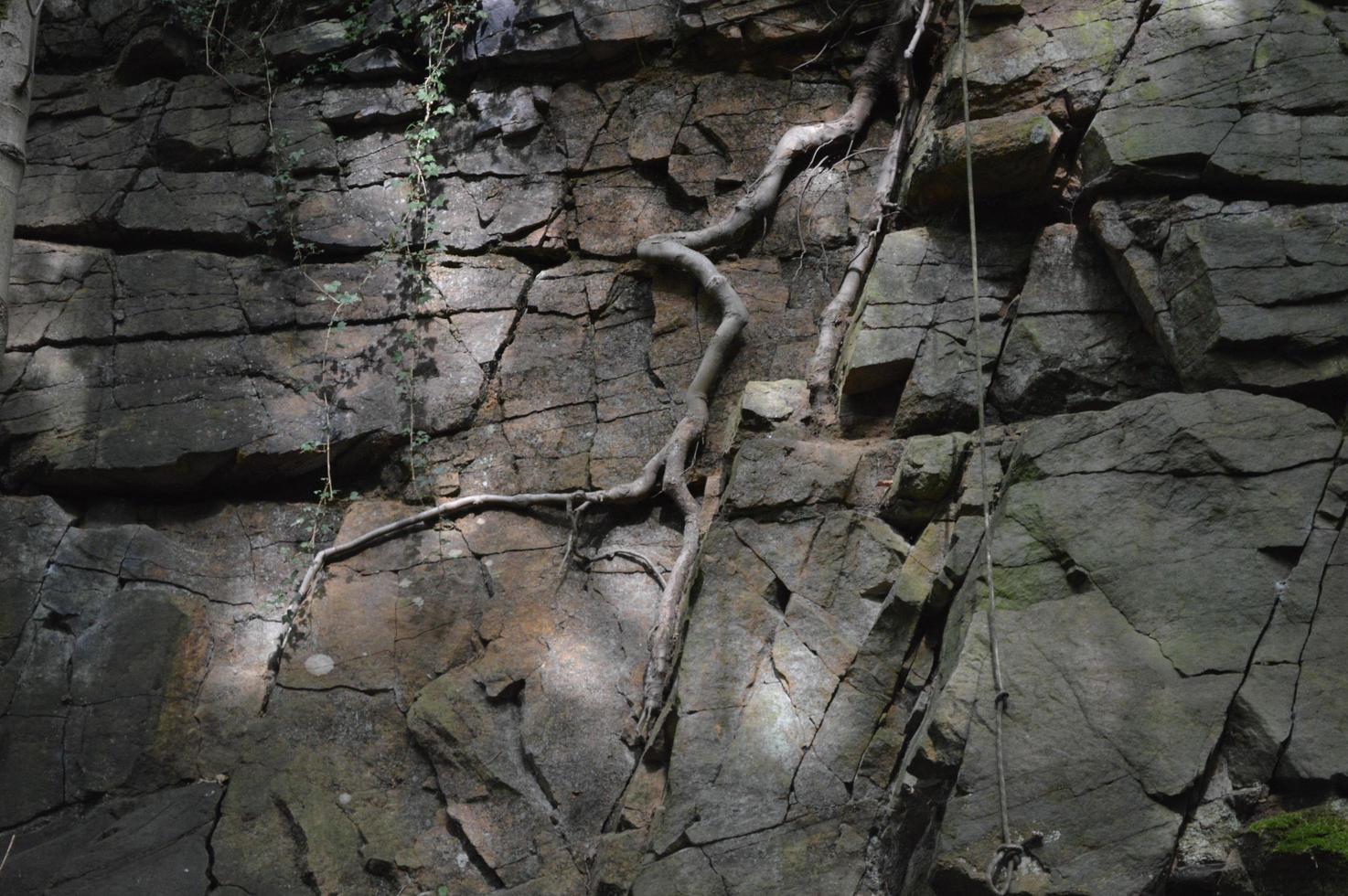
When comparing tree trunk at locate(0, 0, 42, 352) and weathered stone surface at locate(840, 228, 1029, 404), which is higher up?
tree trunk at locate(0, 0, 42, 352)

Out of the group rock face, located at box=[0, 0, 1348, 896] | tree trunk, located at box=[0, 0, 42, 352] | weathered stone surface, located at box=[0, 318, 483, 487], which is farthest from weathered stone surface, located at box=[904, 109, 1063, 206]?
tree trunk, located at box=[0, 0, 42, 352]

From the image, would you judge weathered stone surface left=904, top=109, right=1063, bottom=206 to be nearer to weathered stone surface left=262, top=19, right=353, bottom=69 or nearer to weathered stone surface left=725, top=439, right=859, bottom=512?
weathered stone surface left=725, top=439, right=859, bottom=512

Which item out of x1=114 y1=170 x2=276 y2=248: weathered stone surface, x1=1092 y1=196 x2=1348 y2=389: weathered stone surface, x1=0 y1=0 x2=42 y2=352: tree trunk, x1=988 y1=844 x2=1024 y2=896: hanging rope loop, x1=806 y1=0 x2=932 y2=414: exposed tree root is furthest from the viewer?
x1=114 y1=170 x2=276 y2=248: weathered stone surface

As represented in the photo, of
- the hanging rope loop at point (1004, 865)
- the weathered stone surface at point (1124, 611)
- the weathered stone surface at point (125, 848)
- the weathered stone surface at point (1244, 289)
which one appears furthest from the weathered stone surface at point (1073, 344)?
the weathered stone surface at point (125, 848)

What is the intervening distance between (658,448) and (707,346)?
0.57 m

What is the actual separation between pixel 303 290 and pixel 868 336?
3.14 m

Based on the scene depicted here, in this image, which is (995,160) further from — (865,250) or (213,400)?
(213,400)

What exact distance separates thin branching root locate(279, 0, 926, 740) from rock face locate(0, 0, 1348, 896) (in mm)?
92

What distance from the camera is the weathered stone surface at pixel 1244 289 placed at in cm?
425

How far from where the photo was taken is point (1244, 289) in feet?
14.4

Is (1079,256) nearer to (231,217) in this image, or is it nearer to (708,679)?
(708,679)

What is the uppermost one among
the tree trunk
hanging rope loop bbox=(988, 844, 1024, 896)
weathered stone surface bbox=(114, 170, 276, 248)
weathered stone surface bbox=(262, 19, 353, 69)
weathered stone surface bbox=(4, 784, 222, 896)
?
the tree trunk

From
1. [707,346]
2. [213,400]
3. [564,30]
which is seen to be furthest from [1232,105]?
[213,400]

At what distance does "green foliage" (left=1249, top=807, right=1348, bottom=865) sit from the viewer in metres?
3.18
